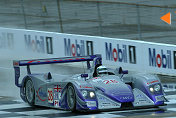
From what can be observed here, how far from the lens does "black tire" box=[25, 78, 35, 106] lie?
1398 cm

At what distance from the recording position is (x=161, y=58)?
60.2ft

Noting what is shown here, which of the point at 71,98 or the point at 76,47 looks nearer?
the point at 71,98

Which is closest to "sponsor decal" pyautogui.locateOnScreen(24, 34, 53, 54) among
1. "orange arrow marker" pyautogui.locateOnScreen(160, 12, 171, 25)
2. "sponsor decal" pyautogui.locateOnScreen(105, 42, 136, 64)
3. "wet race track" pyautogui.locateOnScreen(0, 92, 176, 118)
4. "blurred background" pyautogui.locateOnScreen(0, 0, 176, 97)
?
"blurred background" pyautogui.locateOnScreen(0, 0, 176, 97)

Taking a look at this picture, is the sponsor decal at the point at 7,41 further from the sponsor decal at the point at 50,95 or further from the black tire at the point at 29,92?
the sponsor decal at the point at 50,95

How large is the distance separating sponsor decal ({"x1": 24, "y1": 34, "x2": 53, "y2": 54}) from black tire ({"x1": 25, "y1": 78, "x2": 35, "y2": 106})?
8.51 meters

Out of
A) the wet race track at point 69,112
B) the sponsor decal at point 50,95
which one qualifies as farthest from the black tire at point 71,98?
the sponsor decal at point 50,95

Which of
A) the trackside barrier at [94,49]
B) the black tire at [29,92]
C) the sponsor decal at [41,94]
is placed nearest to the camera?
the sponsor decal at [41,94]

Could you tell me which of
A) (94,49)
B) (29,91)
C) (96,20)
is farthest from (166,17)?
(29,91)

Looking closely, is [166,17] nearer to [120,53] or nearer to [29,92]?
[120,53]

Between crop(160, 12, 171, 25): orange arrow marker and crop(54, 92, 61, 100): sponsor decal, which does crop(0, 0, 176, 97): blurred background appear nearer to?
crop(160, 12, 171, 25): orange arrow marker

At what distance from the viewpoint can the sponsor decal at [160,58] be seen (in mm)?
18066

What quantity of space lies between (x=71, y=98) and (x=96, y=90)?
20.8 inches

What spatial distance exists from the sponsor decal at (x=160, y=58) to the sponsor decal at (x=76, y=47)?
9.94 ft

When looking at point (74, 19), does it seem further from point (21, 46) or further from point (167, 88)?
point (167, 88)
